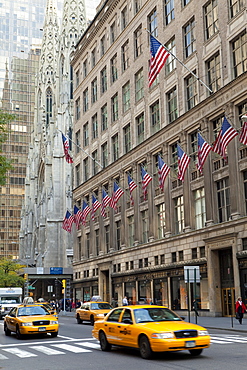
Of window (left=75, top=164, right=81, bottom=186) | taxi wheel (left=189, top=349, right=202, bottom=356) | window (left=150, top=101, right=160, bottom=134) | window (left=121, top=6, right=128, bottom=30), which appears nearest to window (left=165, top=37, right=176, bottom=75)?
window (left=150, top=101, right=160, bottom=134)

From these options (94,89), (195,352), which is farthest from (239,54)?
(94,89)

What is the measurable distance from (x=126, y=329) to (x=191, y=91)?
2812 cm

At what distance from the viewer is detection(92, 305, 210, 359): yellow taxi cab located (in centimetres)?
1269

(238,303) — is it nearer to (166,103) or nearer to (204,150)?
(204,150)

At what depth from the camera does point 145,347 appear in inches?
519

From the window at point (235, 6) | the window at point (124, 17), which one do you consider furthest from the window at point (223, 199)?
the window at point (124, 17)

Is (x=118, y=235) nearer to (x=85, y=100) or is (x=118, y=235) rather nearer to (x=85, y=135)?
(x=85, y=135)

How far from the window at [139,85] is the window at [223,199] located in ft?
53.5

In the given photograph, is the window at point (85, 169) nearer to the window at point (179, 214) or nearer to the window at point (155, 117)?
the window at point (155, 117)

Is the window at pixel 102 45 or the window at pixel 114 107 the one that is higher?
the window at pixel 102 45

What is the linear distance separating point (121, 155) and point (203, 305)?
20062 millimetres

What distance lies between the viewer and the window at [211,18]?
3668 cm

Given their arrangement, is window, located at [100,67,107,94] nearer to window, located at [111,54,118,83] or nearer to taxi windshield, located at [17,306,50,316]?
window, located at [111,54,118,83]

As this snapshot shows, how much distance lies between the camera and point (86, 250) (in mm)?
60375
